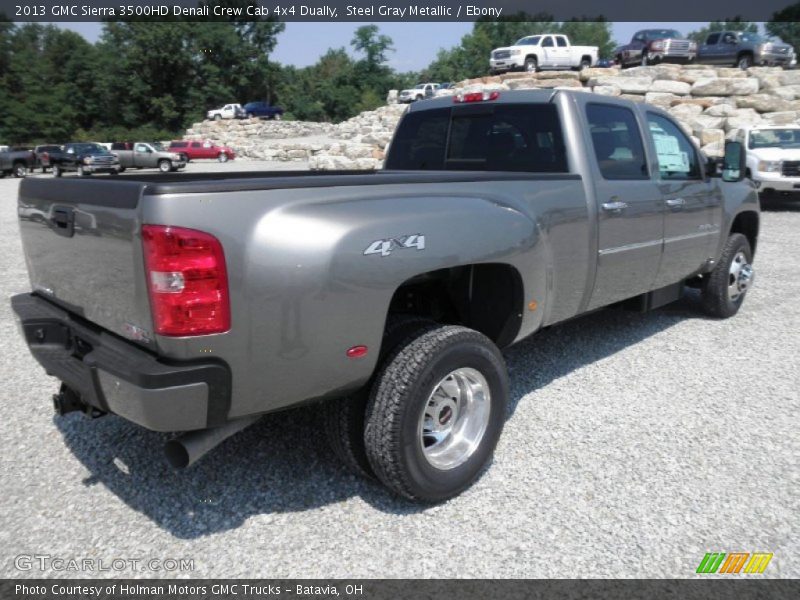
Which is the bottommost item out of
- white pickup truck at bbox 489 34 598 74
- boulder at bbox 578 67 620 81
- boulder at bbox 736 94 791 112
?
boulder at bbox 736 94 791 112

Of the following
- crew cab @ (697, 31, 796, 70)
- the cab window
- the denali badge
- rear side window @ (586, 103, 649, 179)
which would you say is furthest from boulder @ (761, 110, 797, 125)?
the denali badge

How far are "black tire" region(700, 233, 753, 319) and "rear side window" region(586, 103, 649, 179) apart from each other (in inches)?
71.1

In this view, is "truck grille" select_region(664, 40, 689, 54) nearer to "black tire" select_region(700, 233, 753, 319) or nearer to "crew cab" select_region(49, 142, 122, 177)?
"crew cab" select_region(49, 142, 122, 177)

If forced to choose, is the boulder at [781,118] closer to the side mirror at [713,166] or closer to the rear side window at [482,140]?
the side mirror at [713,166]

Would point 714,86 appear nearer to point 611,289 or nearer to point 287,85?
point 611,289

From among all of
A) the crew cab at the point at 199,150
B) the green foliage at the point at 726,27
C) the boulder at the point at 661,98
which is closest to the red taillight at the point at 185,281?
the boulder at the point at 661,98


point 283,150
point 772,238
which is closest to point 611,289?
point 772,238

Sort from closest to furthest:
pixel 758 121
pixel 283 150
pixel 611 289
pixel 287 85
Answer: pixel 611 289 → pixel 758 121 → pixel 283 150 → pixel 287 85

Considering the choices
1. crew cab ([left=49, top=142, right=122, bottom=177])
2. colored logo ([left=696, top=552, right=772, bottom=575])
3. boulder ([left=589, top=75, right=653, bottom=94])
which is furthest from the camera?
crew cab ([left=49, top=142, right=122, bottom=177])

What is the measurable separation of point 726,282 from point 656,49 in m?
28.5

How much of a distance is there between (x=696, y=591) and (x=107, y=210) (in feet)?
8.76

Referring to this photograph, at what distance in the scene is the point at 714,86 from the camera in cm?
2219

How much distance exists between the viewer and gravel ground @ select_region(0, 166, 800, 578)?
261 centimetres

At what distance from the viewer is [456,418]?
310 centimetres
